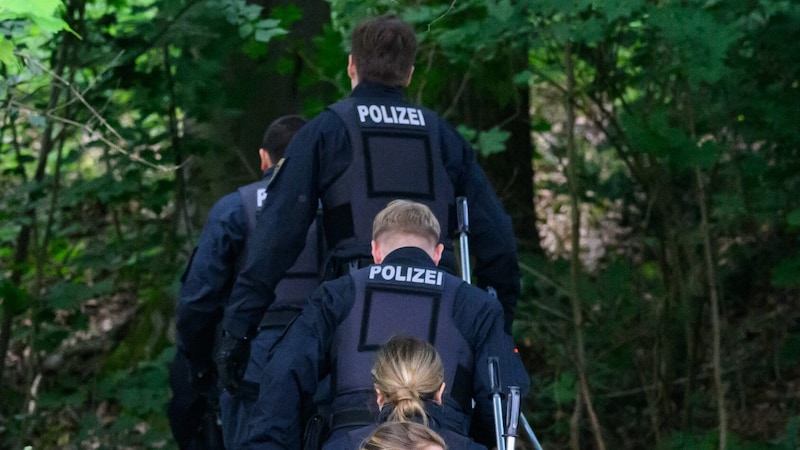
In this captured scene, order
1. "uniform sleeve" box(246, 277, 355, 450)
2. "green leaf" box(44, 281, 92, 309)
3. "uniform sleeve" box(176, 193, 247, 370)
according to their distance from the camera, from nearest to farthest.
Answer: "uniform sleeve" box(246, 277, 355, 450)
"uniform sleeve" box(176, 193, 247, 370)
"green leaf" box(44, 281, 92, 309)

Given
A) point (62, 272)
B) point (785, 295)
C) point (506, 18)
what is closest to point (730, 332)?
point (785, 295)

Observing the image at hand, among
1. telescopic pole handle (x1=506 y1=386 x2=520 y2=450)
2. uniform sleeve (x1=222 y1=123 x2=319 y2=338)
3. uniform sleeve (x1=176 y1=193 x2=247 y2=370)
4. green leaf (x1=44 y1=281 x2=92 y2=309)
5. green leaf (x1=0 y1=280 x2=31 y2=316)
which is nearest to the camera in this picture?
telescopic pole handle (x1=506 y1=386 x2=520 y2=450)

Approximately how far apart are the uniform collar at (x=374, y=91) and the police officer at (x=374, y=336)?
0.84 m

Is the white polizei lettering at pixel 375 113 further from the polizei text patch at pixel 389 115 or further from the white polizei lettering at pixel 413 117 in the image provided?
the white polizei lettering at pixel 413 117

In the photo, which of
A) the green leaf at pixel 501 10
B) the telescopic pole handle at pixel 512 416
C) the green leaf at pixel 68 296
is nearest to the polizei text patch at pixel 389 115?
the telescopic pole handle at pixel 512 416

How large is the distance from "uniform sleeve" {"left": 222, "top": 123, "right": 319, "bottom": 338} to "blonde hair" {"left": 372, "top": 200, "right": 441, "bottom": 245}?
0.56m

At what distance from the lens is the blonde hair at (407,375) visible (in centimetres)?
305

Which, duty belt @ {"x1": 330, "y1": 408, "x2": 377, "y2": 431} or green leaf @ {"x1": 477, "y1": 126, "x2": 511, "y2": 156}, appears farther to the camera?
green leaf @ {"x1": 477, "y1": 126, "x2": 511, "y2": 156}

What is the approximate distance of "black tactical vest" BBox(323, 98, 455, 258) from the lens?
4.15m

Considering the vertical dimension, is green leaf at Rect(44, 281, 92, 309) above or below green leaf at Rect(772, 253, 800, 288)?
below

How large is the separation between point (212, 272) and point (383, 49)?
1.45 metres

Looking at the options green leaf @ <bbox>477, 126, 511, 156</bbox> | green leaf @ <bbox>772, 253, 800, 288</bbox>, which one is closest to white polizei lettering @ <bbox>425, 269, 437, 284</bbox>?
green leaf @ <bbox>477, 126, 511, 156</bbox>

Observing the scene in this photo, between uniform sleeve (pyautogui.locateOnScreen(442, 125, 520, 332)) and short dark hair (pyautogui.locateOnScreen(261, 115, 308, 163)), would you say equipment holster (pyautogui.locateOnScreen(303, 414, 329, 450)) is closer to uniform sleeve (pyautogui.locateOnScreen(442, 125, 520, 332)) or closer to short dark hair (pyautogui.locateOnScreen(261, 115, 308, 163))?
uniform sleeve (pyautogui.locateOnScreen(442, 125, 520, 332))

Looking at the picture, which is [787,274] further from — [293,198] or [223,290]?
[293,198]
